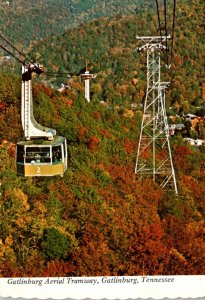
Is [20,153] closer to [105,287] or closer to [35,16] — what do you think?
[105,287]

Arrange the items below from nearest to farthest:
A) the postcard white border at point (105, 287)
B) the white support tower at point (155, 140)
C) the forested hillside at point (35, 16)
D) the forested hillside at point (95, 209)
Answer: the postcard white border at point (105, 287)
the forested hillside at point (95, 209)
the white support tower at point (155, 140)
the forested hillside at point (35, 16)

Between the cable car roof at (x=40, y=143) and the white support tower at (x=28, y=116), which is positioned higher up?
the white support tower at (x=28, y=116)

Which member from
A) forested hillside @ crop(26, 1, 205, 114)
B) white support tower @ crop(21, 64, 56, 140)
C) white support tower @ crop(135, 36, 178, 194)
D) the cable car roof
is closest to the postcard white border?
the cable car roof

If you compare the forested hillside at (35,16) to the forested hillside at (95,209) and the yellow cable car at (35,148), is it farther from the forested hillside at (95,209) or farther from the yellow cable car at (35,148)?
the yellow cable car at (35,148)

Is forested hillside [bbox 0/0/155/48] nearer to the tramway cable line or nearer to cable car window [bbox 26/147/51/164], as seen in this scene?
the tramway cable line

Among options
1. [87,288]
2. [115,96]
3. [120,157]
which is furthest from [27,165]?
[115,96]

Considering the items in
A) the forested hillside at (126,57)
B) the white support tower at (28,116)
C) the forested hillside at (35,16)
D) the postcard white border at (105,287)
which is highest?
the forested hillside at (35,16)

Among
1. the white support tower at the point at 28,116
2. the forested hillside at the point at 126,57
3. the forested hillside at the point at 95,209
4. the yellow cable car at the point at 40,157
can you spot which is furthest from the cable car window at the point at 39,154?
the forested hillside at the point at 126,57
